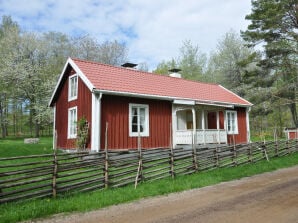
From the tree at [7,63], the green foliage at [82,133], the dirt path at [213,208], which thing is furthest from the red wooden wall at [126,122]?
the tree at [7,63]

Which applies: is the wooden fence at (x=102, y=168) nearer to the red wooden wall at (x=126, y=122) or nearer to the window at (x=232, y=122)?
the red wooden wall at (x=126, y=122)

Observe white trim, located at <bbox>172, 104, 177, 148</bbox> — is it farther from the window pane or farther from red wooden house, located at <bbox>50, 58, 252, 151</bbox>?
the window pane

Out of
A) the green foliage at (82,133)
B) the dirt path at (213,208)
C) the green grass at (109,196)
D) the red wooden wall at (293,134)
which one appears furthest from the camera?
the red wooden wall at (293,134)

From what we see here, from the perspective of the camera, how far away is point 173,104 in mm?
16781

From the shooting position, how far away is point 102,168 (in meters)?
8.77

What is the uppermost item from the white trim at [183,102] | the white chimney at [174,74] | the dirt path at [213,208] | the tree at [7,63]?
the tree at [7,63]

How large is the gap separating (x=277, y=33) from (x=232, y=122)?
877cm

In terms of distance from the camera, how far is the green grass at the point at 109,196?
6.34 m

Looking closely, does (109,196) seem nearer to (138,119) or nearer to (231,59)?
(138,119)

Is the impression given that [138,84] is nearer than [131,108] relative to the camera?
No

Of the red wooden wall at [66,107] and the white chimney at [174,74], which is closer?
the red wooden wall at [66,107]

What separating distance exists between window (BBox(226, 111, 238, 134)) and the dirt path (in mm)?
11071

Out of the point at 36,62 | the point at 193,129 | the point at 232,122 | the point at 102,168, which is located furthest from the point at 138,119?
the point at 36,62

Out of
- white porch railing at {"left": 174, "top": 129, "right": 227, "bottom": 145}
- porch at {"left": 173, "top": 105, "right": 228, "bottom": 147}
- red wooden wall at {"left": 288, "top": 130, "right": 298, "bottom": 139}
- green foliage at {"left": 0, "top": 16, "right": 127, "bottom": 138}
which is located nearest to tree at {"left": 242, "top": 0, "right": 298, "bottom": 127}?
red wooden wall at {"left": 288, "top": 130, "right": 298, "bottom": 139}
